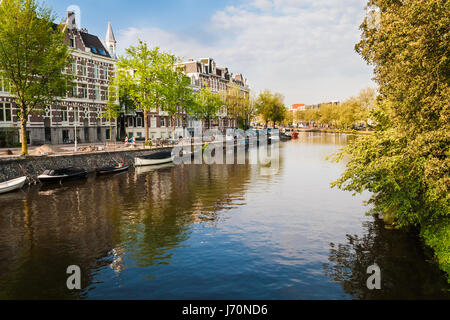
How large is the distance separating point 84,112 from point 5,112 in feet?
46.8

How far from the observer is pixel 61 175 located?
33.8m

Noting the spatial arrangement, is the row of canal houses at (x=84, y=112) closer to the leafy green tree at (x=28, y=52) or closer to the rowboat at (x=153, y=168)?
the leafy green tree at (x=28, y=52)

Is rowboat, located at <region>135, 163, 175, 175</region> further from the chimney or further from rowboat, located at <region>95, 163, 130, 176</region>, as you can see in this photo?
the chimney

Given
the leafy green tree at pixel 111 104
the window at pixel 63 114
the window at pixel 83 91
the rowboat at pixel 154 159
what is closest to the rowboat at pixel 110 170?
the rowboat at pixel 154 159

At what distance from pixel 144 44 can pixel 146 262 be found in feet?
160

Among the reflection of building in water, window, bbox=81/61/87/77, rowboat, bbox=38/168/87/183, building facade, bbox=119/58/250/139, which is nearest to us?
the reflection of building in water

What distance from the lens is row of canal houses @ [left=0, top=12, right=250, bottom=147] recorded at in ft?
162

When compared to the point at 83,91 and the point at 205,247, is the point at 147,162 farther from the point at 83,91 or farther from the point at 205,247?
the point at 205,247

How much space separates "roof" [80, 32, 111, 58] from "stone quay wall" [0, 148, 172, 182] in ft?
87.6

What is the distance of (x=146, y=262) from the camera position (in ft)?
49.6

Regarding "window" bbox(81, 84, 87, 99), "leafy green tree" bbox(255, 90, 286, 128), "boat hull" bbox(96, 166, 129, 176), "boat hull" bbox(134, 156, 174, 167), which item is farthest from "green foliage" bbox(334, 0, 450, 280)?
"leafy green tree" bbox(255, 90, 286, 128)
